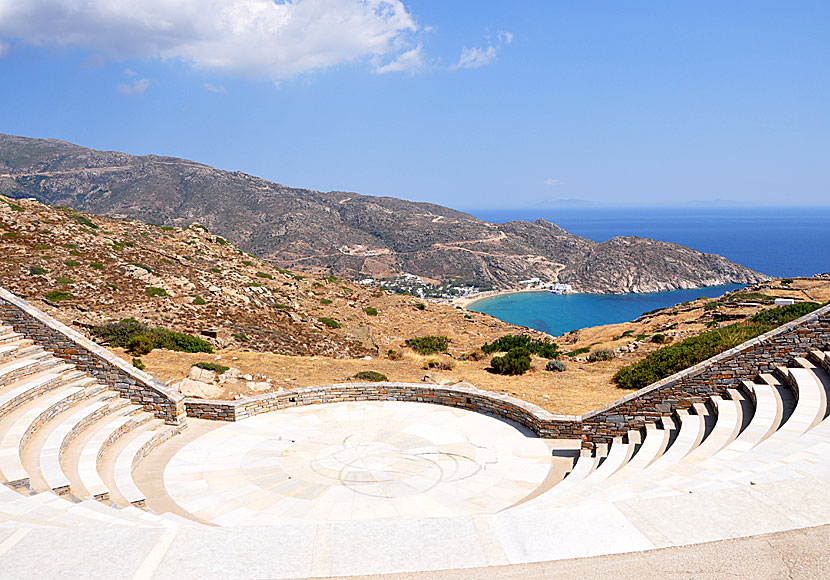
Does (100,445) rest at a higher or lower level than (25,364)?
lower

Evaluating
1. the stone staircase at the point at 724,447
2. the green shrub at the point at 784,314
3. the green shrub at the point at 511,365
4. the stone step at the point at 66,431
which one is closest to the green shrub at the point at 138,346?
the stone step at the point at 66,431

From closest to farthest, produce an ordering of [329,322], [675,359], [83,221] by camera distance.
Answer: [675,359], [329,322], [83,221]

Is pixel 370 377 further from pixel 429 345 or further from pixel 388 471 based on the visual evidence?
pixel 429 345

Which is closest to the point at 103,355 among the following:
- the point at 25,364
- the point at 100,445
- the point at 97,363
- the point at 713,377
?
the point at 97,363

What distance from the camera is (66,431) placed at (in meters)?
9.35

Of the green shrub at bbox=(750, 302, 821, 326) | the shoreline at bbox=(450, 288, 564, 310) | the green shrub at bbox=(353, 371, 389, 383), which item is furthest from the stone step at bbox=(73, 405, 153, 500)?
the shoreline at bbox=(450, 288, 564, 310)

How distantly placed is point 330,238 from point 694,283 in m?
88.3

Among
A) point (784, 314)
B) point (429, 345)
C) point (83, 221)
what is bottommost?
point (429, 345)

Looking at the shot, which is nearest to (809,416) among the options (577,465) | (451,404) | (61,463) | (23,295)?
(577,465)

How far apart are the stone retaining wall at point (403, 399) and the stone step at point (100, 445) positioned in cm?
145

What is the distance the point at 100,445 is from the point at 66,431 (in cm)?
65

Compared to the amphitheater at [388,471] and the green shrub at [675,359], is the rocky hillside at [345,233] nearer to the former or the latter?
the green shrub at [675,359]

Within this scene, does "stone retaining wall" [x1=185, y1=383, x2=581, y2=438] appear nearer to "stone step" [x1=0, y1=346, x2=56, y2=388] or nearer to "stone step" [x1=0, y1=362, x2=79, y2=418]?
"stone step" [x1=0, y1=362, x2=79, y2=418]

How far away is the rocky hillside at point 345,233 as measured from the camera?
378 ft
